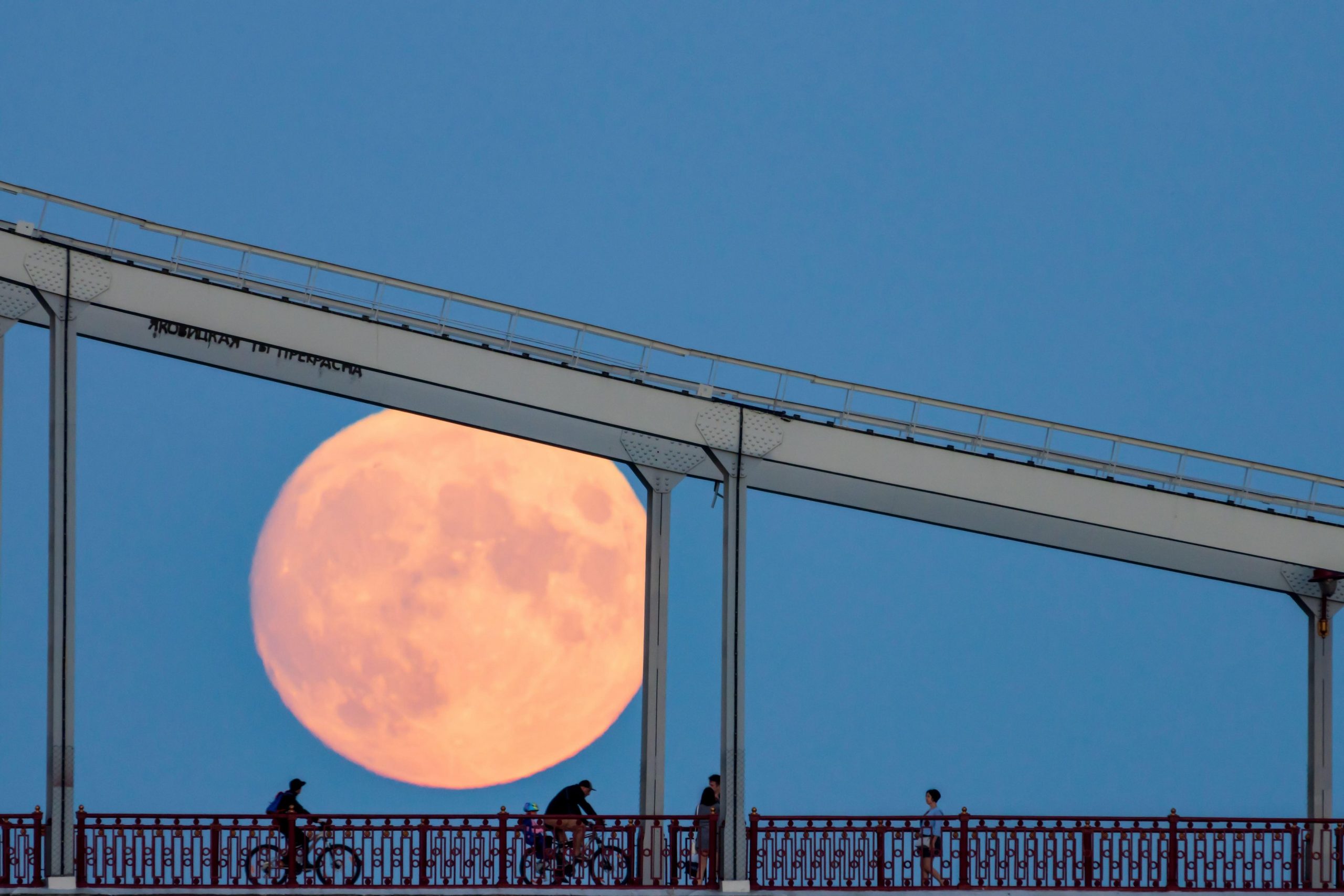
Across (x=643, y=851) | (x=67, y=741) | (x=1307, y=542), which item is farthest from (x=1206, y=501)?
(x=67, y=741)

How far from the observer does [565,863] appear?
81.8 ft

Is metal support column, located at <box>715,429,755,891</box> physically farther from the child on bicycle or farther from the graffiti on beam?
the graffiti on beam

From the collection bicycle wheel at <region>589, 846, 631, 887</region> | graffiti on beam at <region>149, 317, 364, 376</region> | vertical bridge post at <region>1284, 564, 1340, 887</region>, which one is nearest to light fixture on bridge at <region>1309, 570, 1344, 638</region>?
vertical bridge post at <region>1284, 564, 1340, 887</region>

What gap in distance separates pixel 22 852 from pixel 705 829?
8526mm

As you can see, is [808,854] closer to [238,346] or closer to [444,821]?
[444,821]

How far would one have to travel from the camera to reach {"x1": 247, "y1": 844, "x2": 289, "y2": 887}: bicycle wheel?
24.1 meters

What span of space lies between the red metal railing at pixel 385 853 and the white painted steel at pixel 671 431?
5109mm

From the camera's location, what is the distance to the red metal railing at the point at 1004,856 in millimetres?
25062

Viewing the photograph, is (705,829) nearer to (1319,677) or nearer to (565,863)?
(565,863)

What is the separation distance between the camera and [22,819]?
2381cm

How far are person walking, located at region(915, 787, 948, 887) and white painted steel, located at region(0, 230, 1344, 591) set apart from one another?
4309mm

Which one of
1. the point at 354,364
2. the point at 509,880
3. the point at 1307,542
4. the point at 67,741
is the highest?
the point at 354,364

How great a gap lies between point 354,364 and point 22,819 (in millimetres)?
6977

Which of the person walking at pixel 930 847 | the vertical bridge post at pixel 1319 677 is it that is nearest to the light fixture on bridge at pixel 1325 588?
the vertical bridge post at pixel 1319 677
